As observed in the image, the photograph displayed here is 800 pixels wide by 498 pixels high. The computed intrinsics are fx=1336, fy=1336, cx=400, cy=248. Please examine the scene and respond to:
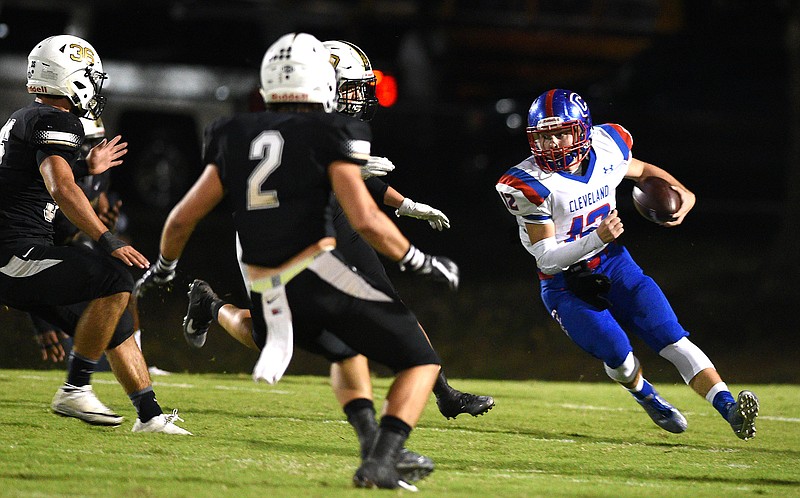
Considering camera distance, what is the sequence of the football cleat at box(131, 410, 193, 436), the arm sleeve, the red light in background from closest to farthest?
the football cleat at box(131, 410, 193, 436) → the arm sleeve → the red light in background

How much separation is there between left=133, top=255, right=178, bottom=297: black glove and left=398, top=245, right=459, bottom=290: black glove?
3.13ft

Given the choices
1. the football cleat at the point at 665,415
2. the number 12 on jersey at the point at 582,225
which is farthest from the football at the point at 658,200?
the football cleat at the point at 665,415

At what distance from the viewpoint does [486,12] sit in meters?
18.5

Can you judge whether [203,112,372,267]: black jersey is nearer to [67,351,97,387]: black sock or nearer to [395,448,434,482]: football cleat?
[395,448,434,482]: football cleat

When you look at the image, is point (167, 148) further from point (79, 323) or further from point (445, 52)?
point (79, 323)

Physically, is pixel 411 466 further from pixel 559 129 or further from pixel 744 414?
pixel 559 129

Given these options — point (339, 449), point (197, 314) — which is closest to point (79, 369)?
point (197, 314)

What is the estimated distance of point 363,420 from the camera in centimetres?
495

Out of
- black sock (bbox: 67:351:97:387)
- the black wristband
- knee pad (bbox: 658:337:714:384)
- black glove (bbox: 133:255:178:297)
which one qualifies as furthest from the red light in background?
black glove (bbox: 133:255:178:297)

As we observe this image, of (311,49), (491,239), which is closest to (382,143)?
(491,239)

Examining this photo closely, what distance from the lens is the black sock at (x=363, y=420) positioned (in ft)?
16.1

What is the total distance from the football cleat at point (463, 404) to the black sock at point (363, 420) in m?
1.58

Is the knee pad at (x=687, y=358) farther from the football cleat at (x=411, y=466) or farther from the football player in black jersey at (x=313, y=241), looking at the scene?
the football cleat at (x=411, y=466)

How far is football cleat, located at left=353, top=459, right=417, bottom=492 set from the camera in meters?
4.72
